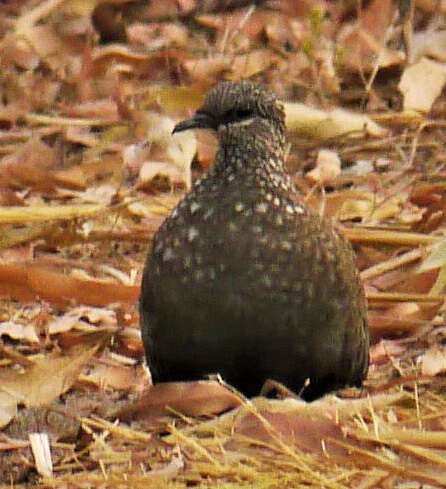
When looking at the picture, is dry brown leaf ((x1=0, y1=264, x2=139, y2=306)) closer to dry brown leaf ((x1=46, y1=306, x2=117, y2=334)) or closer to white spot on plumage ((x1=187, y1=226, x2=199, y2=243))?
dry brown leaf ((x1=46, y1=306, x2=117, y2=334))

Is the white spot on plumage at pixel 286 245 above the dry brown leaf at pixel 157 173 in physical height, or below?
above

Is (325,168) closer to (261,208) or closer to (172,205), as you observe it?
(172,205)

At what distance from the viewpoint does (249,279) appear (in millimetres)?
4039

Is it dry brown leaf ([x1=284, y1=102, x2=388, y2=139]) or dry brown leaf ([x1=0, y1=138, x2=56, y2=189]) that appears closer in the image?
dry brown leaf ([x1=0, y1=138, x2=56, y2=189])

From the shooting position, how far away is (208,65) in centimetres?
772

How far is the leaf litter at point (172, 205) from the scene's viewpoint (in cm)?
378

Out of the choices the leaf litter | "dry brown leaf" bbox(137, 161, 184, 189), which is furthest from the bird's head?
"dry brown leaf" bbox(137, 161, 184, 189)

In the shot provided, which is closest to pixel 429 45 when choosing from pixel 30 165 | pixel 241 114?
pixel 30 165

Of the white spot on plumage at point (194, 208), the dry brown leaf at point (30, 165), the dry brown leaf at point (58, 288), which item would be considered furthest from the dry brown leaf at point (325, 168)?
the white spot on plumage at point (194, 208)

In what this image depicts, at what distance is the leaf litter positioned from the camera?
3779 millimetres

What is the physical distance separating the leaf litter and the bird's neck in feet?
1.71

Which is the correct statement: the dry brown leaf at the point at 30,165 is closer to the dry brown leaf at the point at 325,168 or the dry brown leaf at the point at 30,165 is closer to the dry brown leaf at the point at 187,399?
the dry brown leaf at the point at 325,168

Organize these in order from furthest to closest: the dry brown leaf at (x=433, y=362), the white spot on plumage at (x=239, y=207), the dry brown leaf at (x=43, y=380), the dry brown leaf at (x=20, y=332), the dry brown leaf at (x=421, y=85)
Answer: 1. the dry brown leaf at (x=421, y=85)
2. the dry brown leaf at (x=20, y=332)
3. the dry brown leaf at (x=433, y=362)
4. the dry brown leaf at (x=43, y=380)
5. the white spot on plumage at (x=239, y=207)

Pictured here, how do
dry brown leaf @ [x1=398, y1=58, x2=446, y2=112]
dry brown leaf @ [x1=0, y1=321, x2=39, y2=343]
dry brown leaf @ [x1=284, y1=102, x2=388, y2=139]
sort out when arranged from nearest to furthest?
dry brown leaf @ [x1=0, y1=321, x2=39, y2=343] → dry brown leaf @ [x1=284, y1=102, x2=388, y2=139] → dry brown leaf @ [x1=398, y1=58, x2=446, y2=112]
